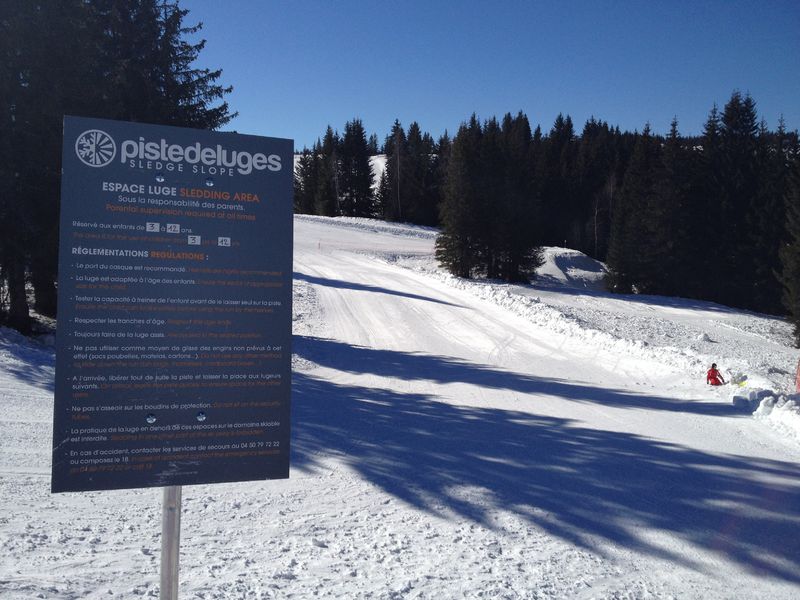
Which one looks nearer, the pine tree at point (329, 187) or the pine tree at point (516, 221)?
the pine tree at point (516, 221)

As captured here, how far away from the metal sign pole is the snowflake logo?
1.75 m

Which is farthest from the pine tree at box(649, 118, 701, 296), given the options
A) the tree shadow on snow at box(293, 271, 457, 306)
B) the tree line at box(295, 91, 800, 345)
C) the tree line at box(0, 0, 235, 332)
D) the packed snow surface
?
the tree line at box(0, 0, 235, 332)

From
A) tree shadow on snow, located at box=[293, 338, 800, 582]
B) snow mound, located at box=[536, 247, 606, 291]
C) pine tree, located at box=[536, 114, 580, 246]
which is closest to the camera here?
tree shadow on snow, located at box=[293, 338, 800, 582]

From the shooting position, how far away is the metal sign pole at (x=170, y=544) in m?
3.11

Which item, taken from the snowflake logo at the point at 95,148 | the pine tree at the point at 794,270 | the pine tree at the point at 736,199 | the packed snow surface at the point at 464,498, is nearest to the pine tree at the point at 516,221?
the pine tree at the point at 794,270

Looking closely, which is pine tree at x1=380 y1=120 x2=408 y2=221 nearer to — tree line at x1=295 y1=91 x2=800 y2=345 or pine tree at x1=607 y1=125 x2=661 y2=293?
tree line at x1=295 y1=91 x2=800 y2=345

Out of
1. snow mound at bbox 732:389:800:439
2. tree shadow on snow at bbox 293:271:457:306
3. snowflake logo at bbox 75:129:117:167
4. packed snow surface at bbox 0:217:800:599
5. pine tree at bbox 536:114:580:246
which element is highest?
pine tree at bbox 536:114:580:246

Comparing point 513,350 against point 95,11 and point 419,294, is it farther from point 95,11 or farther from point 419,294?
point 95,11

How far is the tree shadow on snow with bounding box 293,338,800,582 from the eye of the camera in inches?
207

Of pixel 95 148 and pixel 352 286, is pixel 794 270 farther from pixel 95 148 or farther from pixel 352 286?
pixel 95 148

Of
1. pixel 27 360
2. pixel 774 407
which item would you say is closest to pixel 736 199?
pixel 774 407

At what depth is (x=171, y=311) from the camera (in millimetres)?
3098

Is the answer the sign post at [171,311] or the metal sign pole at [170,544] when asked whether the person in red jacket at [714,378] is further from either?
the metal sign pole at [170,544]

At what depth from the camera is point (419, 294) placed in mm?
25062
